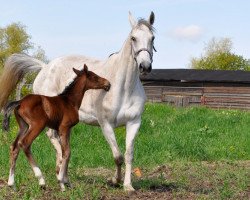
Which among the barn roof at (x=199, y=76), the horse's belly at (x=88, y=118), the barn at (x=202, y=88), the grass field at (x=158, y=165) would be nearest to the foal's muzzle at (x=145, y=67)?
the horse's belly at (x=88, y=118)

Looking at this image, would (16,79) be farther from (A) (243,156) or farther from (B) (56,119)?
(A) (243,156)

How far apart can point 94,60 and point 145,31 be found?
185cm

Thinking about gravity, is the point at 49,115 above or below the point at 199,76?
below

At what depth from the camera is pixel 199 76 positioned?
44.4m

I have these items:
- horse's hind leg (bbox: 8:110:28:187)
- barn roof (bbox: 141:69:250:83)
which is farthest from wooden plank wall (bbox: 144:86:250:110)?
horse's hind leg (bbox: 8:110:28:187)

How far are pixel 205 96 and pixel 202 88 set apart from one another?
0.76 meters

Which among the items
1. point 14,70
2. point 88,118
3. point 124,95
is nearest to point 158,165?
point 88,118

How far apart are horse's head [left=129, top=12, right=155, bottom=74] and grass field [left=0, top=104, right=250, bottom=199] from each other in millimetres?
1822

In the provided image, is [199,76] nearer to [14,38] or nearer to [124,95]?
[14,38]

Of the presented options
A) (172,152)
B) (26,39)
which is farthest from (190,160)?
(26,39)

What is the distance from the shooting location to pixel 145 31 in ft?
24.4

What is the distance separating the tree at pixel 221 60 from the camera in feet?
265

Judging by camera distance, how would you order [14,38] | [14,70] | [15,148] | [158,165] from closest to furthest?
1. [15,148]
2. [14,70]
3. [158,165]
4. [14,38]

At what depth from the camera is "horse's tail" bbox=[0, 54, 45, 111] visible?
9.03 m
